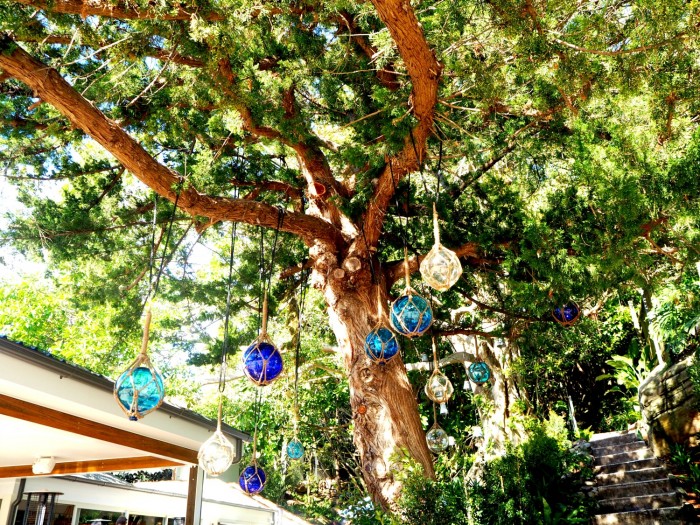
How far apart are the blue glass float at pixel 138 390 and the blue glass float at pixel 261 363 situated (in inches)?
26.8

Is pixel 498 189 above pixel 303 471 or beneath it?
above

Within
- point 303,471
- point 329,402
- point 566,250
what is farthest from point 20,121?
point 303,471

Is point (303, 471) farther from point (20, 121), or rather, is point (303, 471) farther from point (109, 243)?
point (20, 121)

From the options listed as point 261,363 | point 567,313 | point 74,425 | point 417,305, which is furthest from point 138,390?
point 567,313

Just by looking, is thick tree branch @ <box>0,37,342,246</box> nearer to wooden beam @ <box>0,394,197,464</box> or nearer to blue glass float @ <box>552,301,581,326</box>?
wooden beam @ <box>0,394,197,464</box>

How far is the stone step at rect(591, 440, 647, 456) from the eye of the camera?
9438 mm

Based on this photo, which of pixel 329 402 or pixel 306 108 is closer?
pixel 306 108

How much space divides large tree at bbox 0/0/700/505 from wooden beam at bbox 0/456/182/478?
2164mm

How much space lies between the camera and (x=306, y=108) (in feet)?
20.7

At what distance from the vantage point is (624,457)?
9.15 m

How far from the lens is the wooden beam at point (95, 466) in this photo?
6020 mm

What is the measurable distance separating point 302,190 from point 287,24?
6.81 ft

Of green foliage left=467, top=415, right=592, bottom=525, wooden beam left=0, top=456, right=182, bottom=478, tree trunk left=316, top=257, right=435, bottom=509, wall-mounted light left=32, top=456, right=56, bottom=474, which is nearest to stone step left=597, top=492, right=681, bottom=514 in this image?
green foliage left=467, top=415, right=592, bottom=525

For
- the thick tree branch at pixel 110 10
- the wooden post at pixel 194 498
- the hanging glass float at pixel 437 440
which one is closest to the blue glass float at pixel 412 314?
the hanging glass float at pixel 437 440
